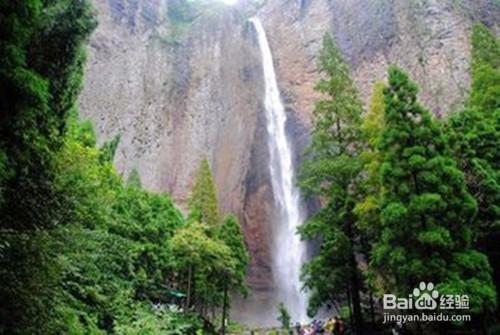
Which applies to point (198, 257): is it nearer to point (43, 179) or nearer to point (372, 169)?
point (372, 169)

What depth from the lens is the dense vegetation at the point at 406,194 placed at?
14188mm

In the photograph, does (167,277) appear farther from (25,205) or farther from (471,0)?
(471,0)

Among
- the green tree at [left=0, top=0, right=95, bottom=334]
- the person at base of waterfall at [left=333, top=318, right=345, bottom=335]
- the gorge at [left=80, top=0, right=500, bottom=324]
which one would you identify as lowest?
the person at base of waterfall at [left=333, top=318, right=345, bottom=335]

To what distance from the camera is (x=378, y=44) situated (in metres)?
46.5

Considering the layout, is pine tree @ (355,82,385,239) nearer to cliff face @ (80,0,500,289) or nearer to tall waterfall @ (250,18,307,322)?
tall waterfall @ (250,18,307,322)

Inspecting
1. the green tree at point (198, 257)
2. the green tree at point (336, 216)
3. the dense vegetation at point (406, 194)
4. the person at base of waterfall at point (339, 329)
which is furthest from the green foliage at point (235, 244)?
the green tree at point (336, 216)

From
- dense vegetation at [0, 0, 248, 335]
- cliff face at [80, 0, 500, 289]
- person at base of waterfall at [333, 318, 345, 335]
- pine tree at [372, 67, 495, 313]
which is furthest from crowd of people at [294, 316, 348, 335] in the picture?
cliff face at [80, 0, 500, 289]

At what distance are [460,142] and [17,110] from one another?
13.8 metres

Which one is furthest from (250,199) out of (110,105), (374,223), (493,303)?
(493,303)

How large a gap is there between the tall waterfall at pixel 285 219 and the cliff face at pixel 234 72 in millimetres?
939

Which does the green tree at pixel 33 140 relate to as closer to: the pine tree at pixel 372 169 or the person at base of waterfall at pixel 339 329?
the pine tree at pixel 372 169

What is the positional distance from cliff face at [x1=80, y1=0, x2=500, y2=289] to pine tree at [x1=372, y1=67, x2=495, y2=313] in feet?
79.5

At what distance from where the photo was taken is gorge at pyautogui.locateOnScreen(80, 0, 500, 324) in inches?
1658
